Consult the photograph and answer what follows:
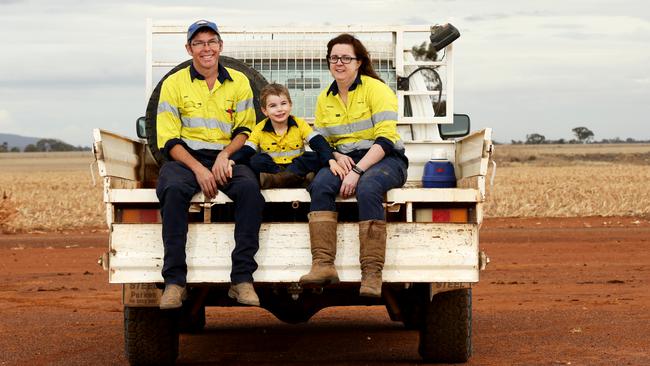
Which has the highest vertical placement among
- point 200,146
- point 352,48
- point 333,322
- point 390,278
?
point 352,48

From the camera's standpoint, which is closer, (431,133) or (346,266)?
(346,266)

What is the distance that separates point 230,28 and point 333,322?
116 inches

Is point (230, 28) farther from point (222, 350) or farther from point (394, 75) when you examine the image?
point (222, 350)

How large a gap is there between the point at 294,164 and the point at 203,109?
0.68 m

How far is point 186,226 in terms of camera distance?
7305 mm

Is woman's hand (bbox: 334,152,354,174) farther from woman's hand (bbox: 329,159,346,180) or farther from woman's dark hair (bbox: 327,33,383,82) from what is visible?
woman's dark hair (bbox: 327,33,383,82)

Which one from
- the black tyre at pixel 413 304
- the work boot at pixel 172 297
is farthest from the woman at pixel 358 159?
the black tyre at pixel 413 304

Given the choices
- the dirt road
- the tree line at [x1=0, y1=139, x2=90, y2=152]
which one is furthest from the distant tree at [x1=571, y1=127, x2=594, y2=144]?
the dirt road

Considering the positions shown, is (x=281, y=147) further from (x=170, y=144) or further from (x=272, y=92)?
(x=170, y=144)

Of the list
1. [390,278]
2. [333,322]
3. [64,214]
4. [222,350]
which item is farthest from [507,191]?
[390,278]

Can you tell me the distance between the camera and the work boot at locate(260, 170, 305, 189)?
768 cm

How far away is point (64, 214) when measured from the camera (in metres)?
25.7

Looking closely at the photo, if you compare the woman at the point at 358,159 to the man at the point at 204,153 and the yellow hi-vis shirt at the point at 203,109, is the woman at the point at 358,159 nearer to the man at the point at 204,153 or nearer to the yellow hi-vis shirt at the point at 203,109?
the man at the point at 204,153

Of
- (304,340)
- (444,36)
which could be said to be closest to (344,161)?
(444,36)
